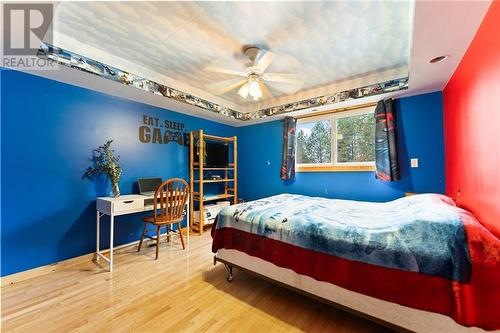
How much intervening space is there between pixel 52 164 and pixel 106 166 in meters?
0.51

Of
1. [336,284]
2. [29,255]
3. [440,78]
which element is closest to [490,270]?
[336,284]

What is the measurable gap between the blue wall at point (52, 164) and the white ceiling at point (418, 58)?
9.7 inches

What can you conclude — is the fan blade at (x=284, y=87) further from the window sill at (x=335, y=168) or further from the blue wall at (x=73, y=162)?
the blue wall at (x=73, y=162)

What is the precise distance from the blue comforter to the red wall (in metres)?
0.20

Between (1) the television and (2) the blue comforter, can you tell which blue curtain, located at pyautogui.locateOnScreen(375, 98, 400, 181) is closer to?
(2) the blue comforter

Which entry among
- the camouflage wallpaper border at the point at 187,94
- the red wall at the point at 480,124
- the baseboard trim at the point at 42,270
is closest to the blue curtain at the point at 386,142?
the camouflage wallpaper border at the point at 187,94

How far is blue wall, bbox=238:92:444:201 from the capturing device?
2.55 metres

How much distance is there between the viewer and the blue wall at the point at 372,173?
8.38ft

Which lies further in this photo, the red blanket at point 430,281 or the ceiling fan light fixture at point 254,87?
the ceiling fan light fixture at point 254,87

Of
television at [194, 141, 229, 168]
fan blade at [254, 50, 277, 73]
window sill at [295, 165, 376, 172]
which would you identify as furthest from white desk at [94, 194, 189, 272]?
window sill at [295, 165, 376, 172]

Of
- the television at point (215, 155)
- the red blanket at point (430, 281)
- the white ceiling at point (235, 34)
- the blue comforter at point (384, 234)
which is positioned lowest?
the red blanket at point (430, 281)

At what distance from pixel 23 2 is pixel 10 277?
2.49 metres

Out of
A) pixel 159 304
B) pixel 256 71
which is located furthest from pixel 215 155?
pixel 159 304
